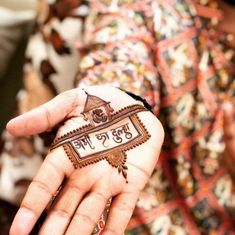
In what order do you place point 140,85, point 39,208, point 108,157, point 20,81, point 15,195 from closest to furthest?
point 39,208 < point 108,157 < point 140,85 < point 15,195 < point 20,81

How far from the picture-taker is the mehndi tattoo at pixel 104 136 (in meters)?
0.68

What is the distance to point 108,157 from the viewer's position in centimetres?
69

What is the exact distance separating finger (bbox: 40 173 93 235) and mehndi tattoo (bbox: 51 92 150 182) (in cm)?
3

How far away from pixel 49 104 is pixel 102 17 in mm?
328

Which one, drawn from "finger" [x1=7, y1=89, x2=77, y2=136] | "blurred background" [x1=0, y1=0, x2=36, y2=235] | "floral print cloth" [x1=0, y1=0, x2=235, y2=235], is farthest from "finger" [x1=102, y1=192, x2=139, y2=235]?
"blurred background" [x1=0, y1=0, x2=36, y2=235]

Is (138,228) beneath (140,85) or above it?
beneath

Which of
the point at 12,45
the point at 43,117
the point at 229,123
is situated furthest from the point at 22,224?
the point at 12,45

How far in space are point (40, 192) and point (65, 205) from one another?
0.13 feet

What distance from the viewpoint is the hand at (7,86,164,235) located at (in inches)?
23.3

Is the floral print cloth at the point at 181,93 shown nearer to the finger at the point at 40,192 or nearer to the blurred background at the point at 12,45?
the finger at the point at 40,192

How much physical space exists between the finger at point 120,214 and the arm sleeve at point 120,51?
216 mm

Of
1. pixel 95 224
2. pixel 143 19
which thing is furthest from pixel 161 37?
pixel 95 224

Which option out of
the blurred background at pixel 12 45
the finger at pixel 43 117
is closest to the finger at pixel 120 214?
the finger at pixel 43 117

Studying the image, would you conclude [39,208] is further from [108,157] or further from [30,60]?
[30,60]
